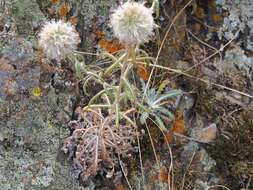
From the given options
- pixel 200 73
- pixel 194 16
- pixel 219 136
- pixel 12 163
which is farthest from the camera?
pixel 194 16

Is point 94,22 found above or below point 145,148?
above

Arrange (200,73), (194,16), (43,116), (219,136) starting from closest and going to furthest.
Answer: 1. (43,116)
2. (219,136)
3. (200,73)
4. (194,16)

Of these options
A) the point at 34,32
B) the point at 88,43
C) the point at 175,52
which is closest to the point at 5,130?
the point at 34,32

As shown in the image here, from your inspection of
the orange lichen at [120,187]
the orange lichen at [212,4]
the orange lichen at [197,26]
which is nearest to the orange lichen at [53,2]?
Answer: the orange lichen at [197,26]

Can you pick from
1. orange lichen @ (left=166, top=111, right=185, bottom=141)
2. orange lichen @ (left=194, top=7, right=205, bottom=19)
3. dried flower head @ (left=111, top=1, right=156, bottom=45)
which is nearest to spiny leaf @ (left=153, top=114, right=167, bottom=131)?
orange lichen @ (left=166, top=111, right=185, bottom=141)

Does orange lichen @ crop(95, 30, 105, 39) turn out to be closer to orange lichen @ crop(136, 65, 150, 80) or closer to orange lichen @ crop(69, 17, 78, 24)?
orange lichen @ crop(69, 17, 78, 24)

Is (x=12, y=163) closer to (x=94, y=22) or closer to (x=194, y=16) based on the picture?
(x=94, y=22)
